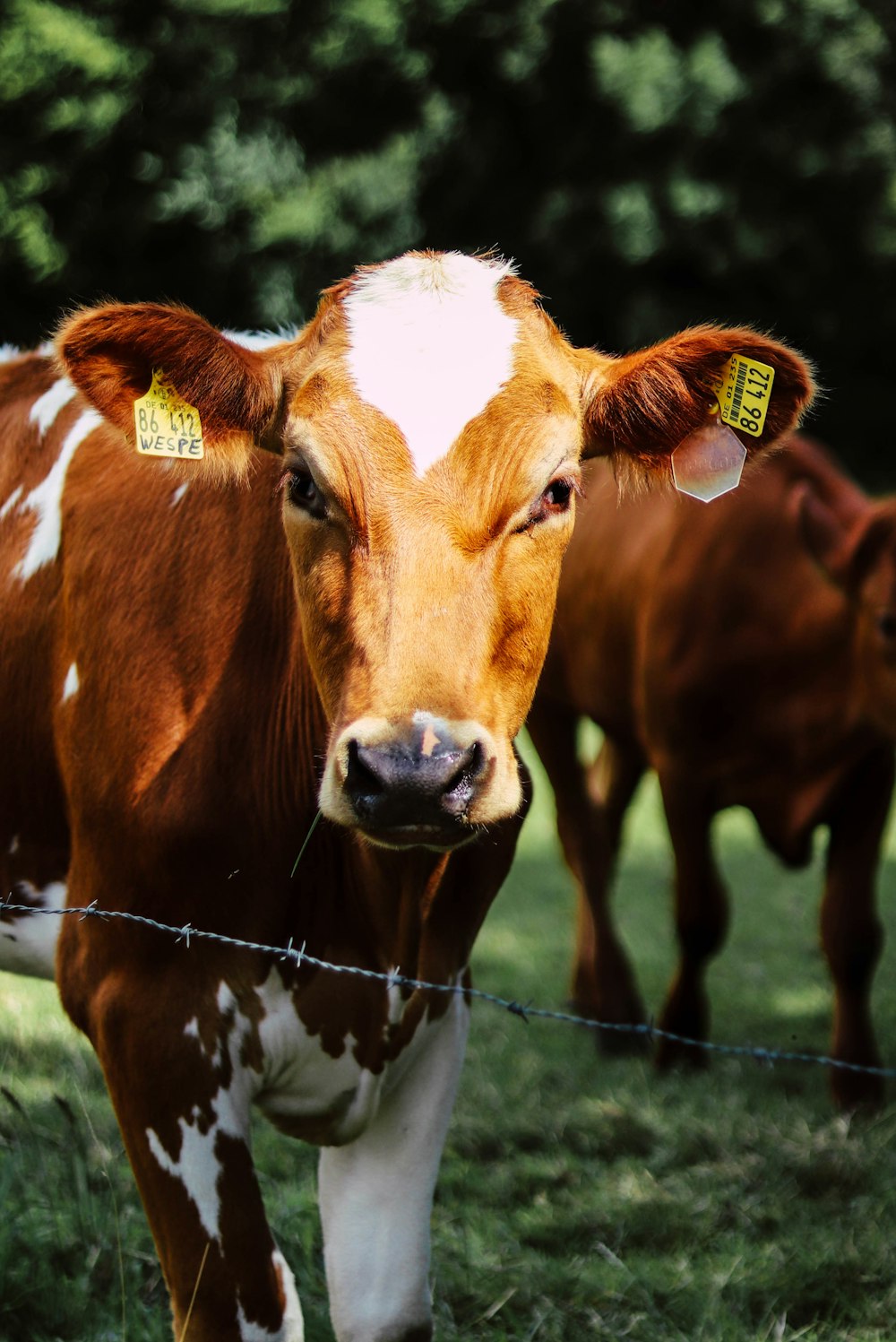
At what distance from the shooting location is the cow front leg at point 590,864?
18.3 ft

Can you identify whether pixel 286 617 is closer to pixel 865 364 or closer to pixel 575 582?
pixel 575 582

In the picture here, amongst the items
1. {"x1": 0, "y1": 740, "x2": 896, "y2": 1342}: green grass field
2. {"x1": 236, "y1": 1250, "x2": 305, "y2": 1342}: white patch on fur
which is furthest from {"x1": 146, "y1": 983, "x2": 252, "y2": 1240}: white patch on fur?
{"x1": 0, "y1": 740, "x2": 896, "y2": 1342}: green grass field

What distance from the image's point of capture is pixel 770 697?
5266 mm

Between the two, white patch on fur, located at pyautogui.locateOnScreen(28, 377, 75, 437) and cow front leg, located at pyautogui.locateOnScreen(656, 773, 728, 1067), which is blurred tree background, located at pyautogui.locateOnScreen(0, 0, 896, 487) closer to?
cow front leg, located at pyautogui.locateOnScreen(656, 773, 728, 1067)

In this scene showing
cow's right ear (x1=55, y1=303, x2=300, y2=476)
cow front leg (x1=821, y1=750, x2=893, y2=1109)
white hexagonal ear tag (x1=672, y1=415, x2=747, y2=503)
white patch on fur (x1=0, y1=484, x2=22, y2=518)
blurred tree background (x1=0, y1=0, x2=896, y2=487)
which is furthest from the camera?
blurred tree background (x1=0, y1=0, x2=896, y2=487)

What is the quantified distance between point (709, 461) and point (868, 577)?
7.60ft

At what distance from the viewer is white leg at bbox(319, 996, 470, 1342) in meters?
2.87

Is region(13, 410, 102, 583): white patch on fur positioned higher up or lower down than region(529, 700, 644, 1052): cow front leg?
higher up

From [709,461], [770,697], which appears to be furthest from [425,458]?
[770,697]

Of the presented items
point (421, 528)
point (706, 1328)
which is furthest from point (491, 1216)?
point (421, 528)

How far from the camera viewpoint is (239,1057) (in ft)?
8.71

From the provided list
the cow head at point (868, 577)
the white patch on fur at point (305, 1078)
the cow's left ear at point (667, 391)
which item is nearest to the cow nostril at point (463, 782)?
the white patch on fur at point (305, 1078)

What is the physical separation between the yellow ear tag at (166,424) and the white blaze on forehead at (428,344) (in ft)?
1.05

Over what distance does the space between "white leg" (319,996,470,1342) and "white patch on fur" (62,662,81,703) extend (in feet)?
2.79
